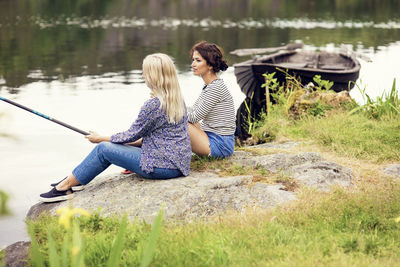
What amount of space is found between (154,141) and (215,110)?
0.85 meters

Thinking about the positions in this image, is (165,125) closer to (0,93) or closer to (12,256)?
(12,256)

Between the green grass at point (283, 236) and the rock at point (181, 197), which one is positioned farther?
the rock at point (181, 197)

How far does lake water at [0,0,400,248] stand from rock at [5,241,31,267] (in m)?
0.63

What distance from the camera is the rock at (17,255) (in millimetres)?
3715

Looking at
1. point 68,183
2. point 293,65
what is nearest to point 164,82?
→ point 68,183

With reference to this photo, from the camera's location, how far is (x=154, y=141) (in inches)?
178

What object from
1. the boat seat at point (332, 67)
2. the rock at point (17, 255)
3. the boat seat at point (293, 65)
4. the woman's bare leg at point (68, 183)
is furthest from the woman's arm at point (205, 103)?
the boat seat at point (332, 67)

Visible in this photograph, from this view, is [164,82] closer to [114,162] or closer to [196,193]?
[114,162]

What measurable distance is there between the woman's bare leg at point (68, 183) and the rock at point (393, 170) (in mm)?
2818

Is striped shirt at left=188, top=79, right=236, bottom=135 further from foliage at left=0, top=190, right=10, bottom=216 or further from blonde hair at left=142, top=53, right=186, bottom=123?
foliage at left=0, top=190, right=10, bottom=216

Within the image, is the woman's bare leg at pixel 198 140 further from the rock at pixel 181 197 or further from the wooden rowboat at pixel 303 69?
the wooden rowboat at pixel 303 69

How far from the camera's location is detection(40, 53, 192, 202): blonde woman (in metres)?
4.38

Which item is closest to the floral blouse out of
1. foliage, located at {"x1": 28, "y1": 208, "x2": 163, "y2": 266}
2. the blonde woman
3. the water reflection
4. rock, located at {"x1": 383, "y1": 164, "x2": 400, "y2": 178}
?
the blonde woman

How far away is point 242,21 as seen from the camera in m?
33.3
